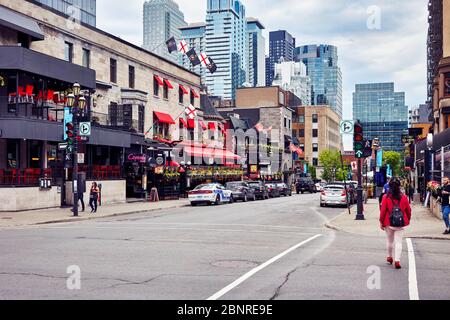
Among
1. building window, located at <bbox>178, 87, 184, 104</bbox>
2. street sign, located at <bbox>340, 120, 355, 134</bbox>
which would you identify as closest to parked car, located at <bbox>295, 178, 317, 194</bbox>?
building window, located at <bbox>178, 87, 184, 104</bbox>

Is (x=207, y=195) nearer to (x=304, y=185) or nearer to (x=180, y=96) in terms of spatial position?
(x=180, y=96)

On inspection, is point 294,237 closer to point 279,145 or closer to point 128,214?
point 128,214

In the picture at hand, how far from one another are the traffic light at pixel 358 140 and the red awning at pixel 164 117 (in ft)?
84.6

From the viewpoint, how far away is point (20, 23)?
99.5 feet

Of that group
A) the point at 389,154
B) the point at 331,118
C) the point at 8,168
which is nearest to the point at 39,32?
the point at 8,168

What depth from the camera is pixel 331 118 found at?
133m

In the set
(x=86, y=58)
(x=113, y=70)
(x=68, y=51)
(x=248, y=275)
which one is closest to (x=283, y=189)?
(x=113, y=70)

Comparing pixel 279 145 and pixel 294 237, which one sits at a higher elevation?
pixel 279 145

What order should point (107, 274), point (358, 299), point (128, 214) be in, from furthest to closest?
point (128, 214), point (107, 274), point (358, 299)

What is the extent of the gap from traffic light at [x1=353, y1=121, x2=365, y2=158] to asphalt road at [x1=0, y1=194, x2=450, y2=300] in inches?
227

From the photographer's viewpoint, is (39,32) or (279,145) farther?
(279,145)

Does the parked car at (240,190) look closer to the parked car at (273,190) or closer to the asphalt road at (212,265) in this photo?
the parked car at (273,190)

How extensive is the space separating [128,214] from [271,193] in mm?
22219

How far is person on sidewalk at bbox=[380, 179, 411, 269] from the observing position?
1105cm
